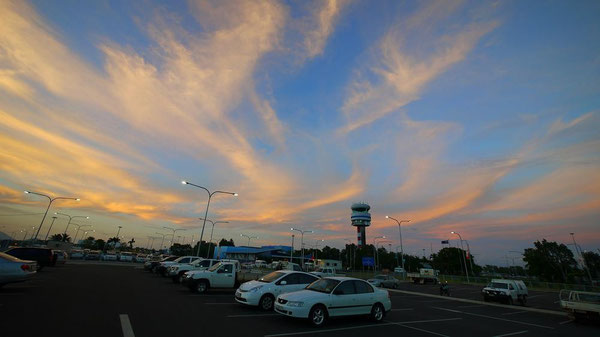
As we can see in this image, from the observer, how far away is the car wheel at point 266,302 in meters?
12.3

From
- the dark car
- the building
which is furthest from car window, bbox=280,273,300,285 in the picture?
the building

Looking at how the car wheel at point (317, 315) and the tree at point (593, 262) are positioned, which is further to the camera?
the tree at point (593, 262)

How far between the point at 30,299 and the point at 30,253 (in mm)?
17557

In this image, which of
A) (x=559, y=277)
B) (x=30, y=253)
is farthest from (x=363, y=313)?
(x=559, y=277)

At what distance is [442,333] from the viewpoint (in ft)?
34.7

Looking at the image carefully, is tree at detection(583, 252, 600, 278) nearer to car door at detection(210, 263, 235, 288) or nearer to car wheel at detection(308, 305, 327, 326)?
car door at detection(210, 263, 235, 288)

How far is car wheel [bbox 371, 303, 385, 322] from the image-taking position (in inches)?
448

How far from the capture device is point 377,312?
11.5 meters

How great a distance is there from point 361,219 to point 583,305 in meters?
128

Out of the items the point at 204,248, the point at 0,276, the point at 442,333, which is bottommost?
the point at 442,333

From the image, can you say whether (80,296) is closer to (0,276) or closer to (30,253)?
(0,276)

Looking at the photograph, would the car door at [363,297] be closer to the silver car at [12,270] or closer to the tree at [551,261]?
the silver car at [12,270]

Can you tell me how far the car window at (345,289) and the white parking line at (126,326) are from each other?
660 centimetres

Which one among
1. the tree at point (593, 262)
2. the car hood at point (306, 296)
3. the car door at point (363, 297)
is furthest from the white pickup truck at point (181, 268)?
the tree at point (593, 262)
